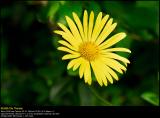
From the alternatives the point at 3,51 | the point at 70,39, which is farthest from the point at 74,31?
the point at 3,51

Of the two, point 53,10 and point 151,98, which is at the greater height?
point 53,10

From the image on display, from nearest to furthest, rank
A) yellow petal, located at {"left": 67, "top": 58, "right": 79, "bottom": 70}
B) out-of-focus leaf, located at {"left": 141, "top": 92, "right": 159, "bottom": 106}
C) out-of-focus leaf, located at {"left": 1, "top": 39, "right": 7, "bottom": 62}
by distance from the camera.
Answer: yellow petal, located at {"left": 67, "top": 58, "right": 79, "bottom": 70} → out-of-focus leaf, located at {"left": 141, "top": 92, "right": 159, "bottom": 106} → out-of-focus leaf, located at {"left": 1, "top": 39, "right": 7, "bottom": 62}

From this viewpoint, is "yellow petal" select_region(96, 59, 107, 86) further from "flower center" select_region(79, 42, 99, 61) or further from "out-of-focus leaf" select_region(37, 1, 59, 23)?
"out-of-focus leaf" select_region(37, 1, 59, 23)

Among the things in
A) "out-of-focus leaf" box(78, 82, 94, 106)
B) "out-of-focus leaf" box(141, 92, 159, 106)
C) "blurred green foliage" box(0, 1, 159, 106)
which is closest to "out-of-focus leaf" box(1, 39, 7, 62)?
"blurred green foliage" box(0, 1, 159, 106)

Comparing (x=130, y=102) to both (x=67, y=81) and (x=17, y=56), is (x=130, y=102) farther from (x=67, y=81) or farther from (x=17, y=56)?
(x=17, y=56)

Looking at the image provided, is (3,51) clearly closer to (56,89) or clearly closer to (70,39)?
(56,89)

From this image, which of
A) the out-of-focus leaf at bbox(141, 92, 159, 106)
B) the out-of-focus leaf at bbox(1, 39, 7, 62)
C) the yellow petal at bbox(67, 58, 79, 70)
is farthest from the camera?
the out-of-focus leaf at bbox(1, 39, 7, 62)

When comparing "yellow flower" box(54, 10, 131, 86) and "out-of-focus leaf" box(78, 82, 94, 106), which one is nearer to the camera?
"yellow flower" box(54, 10, 131, 86)
